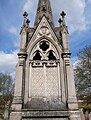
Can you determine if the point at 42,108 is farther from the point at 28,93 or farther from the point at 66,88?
the point at 66,88

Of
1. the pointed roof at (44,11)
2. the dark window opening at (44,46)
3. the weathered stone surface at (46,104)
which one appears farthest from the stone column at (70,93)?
the pointed roof at (44,11)

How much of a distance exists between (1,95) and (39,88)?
31.7 m

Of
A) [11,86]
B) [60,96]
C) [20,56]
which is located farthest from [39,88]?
[11,86]

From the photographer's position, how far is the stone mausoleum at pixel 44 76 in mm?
6914

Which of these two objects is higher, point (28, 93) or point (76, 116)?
point (28, 93)

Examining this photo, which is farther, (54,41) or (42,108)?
(54,41)

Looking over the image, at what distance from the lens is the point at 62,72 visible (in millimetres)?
7988

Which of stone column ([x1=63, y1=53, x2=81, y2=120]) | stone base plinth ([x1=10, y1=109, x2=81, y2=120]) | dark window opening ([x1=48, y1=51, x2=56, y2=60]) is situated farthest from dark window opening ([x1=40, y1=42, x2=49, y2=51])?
stone base plinth ([x1=10, y1=109, x2=81, y2=120])

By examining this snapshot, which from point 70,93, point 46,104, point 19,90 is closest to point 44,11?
point 19,90

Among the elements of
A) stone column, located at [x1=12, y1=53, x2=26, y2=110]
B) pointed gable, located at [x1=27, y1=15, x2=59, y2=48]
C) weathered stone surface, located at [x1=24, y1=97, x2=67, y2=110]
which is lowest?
weathered stone surface, located at [x1=24, y1=97, x2=67, y2=110]

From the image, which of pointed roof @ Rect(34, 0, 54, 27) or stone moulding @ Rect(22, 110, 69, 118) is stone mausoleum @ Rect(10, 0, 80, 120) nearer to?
stone moulding @ Rect(22, 110, 69, 118)

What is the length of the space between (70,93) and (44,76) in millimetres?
1606

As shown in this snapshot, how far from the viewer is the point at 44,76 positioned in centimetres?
797

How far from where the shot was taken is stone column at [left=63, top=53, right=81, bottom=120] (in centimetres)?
692
